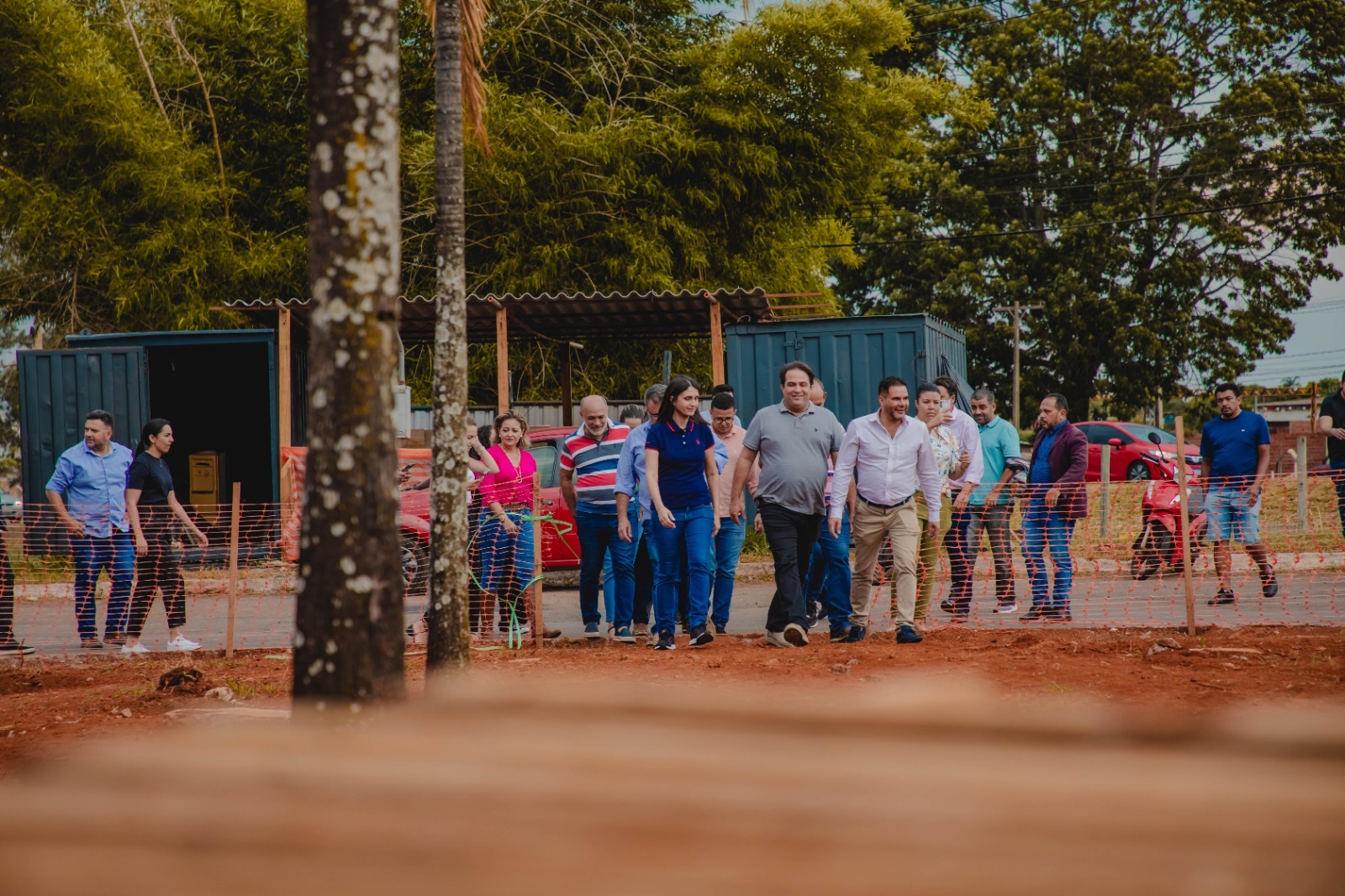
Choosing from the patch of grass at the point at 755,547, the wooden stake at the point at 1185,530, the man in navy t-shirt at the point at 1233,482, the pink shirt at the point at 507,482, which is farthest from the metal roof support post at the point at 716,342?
the wooden stake at the point at 1185,530

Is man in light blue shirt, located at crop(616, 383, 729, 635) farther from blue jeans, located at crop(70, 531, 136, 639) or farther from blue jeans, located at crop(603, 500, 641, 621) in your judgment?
blue jeans, located at crop(70, 531, 136, 639)

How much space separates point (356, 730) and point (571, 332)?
15.8 meters

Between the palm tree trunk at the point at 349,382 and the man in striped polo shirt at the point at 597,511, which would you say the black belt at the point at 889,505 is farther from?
the palm tree trunk at the point at 349,382

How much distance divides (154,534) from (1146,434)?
19295mm

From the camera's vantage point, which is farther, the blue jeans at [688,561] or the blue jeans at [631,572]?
the blue jeans at [631,572]

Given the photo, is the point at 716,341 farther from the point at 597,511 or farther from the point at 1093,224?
the point at 1093,224

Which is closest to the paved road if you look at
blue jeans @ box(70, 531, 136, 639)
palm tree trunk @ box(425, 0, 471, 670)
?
blue jeans @ box(70, 531, 136, 639)

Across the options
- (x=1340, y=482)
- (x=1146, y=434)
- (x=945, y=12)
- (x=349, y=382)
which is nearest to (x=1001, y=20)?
→ (x=945, y=12)

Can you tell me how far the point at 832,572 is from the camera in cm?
827

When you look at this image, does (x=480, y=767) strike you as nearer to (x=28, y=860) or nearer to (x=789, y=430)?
(x=28, y=860)

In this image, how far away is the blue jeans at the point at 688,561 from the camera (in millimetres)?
7898

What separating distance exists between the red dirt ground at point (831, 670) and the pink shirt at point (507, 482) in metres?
1.12

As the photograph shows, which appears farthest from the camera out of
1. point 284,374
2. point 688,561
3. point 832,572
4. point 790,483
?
point 284,374

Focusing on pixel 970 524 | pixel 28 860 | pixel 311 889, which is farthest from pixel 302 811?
pixel 970 524
